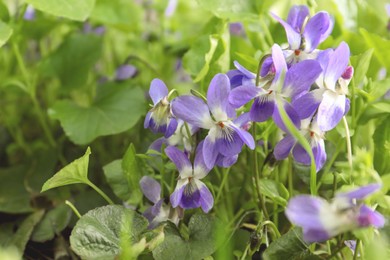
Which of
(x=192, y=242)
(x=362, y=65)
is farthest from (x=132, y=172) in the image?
(x=362, y=65)

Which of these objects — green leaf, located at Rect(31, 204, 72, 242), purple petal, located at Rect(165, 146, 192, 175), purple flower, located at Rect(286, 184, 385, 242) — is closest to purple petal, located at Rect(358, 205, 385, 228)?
purple flower, located at Rect(286, 184, 385, 242)

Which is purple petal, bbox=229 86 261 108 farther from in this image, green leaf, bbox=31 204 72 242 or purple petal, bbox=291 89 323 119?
green leaf, bbox=31 204 72 242

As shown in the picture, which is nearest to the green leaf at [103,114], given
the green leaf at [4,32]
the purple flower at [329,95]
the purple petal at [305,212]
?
the green leaf at [4,32]

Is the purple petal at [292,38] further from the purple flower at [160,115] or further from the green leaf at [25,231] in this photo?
the green leaf at [25,231]

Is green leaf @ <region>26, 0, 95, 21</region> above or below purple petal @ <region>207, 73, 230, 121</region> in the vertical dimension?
below

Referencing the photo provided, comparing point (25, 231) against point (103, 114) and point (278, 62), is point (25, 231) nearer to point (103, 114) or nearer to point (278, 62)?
point (103, 114)

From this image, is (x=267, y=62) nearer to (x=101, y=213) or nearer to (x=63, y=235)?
(x=101, y=213)

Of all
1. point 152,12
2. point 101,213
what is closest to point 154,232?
point 101,213
